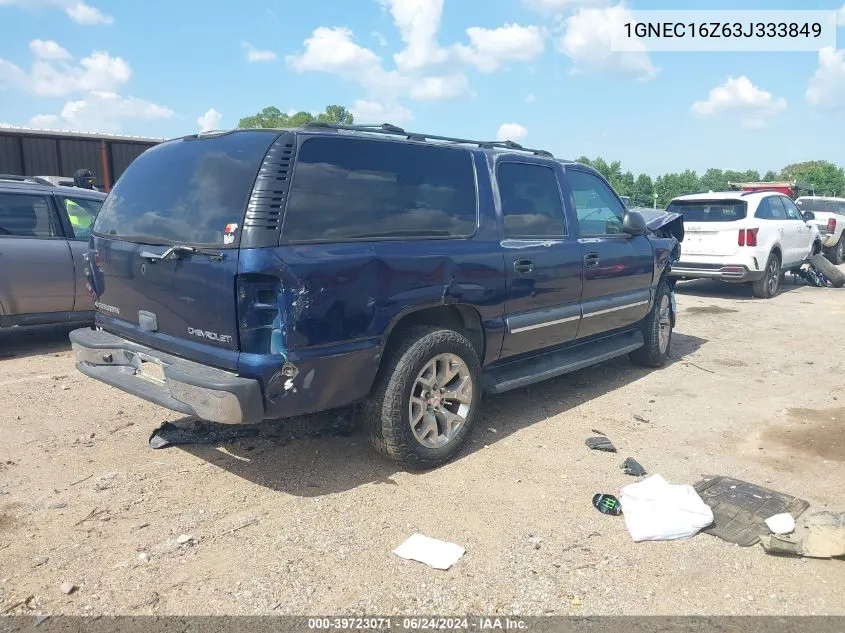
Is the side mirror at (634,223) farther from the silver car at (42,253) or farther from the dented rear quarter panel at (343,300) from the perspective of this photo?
the silver car at (42,253)

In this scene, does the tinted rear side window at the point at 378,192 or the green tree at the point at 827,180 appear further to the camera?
the green tree at the point at 827,180

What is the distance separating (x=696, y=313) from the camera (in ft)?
32.3

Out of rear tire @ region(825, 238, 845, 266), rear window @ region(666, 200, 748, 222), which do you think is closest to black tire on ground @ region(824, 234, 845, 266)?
rear tire @ region(825, 238, 845, 266)

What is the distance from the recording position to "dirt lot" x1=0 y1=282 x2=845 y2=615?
8.95 feet

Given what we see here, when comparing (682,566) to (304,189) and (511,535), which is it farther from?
(304,189)

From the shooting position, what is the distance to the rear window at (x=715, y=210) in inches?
426

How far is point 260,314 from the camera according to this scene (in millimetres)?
3141

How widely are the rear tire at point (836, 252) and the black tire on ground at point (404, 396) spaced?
1720cm

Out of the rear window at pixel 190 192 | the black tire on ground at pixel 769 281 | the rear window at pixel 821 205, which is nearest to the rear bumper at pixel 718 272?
the black tire on ground at pixel 769 281

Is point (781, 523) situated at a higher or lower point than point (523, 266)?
lower

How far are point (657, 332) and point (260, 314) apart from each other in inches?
176

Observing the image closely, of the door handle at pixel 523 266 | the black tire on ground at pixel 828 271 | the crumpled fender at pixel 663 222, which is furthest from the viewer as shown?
the black tire on ground at pixel 828 271

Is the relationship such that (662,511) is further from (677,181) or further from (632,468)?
(677,181)

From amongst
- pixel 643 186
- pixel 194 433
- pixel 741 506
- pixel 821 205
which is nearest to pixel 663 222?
pixel 741 506
